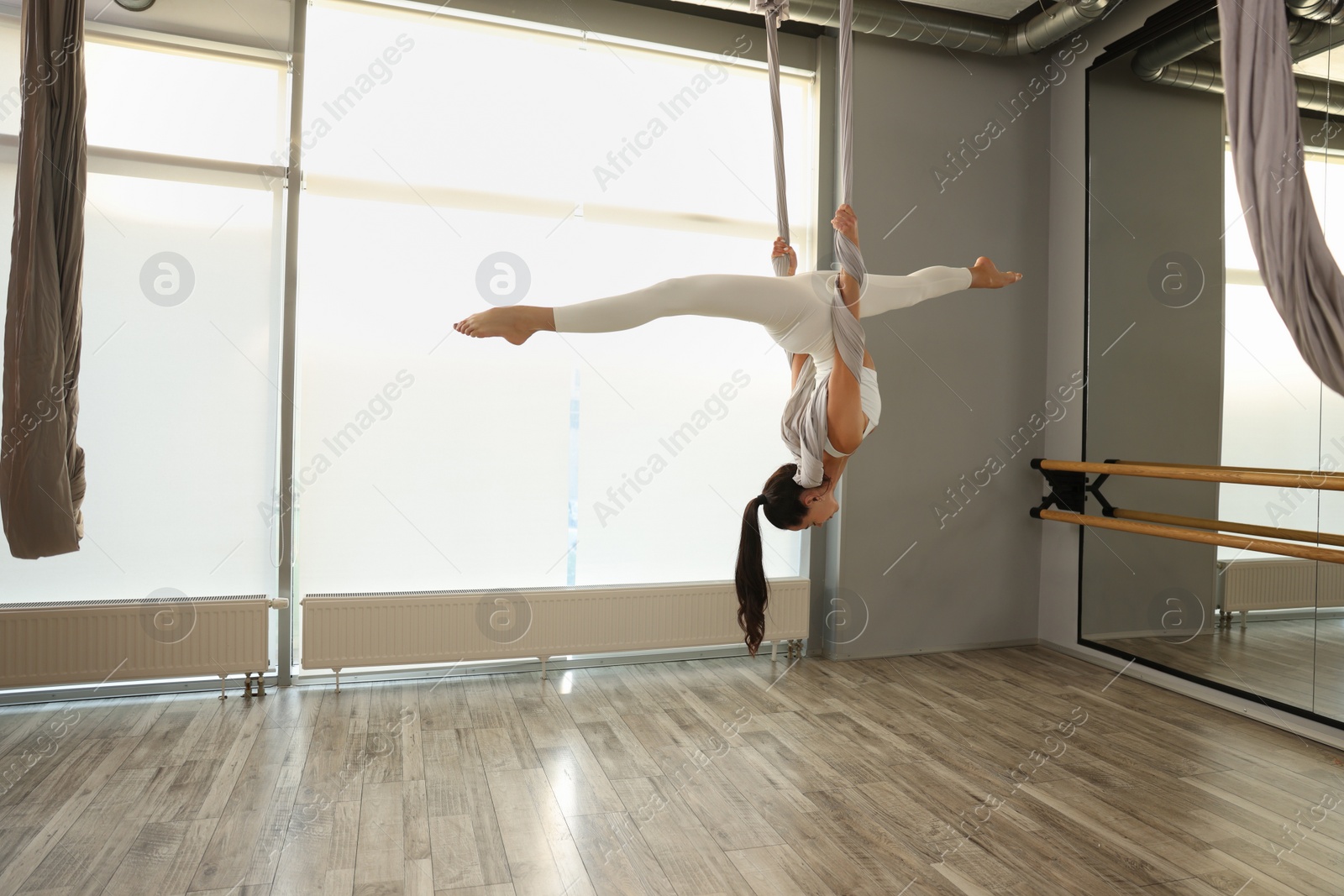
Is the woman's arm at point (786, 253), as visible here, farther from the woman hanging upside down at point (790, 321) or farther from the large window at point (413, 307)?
the large window at point (413, 307)

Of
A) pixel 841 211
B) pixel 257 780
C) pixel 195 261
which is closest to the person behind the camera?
pixel 841 211

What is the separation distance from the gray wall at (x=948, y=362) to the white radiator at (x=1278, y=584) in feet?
4.05

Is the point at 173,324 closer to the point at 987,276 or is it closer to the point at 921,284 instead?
the point at 921,284

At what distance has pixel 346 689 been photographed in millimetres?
3939

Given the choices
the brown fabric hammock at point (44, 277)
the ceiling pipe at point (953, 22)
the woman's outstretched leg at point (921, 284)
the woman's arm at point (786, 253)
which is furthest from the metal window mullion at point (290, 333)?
the woman's outstretched leg at point (921, 284)

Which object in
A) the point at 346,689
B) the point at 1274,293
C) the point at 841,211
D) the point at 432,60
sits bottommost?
the point at 346,689

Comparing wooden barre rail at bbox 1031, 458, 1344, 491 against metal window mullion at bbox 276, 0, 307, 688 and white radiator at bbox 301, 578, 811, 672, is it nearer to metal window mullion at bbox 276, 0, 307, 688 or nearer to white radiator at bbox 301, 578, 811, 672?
white radiator at bbox 301, 578, 811, 672

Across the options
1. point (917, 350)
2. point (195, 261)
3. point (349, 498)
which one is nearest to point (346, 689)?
point (349, 498)

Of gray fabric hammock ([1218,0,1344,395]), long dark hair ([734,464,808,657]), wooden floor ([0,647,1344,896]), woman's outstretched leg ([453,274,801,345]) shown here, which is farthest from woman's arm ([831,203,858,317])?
wooden floor ([0,647,1344,896])

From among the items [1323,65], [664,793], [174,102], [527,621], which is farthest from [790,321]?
[174,102]

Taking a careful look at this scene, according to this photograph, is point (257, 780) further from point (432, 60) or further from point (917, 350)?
point (917, 350)

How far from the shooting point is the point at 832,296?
8.05ft

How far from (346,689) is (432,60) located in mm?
3000

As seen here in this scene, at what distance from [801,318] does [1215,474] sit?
2362mm
